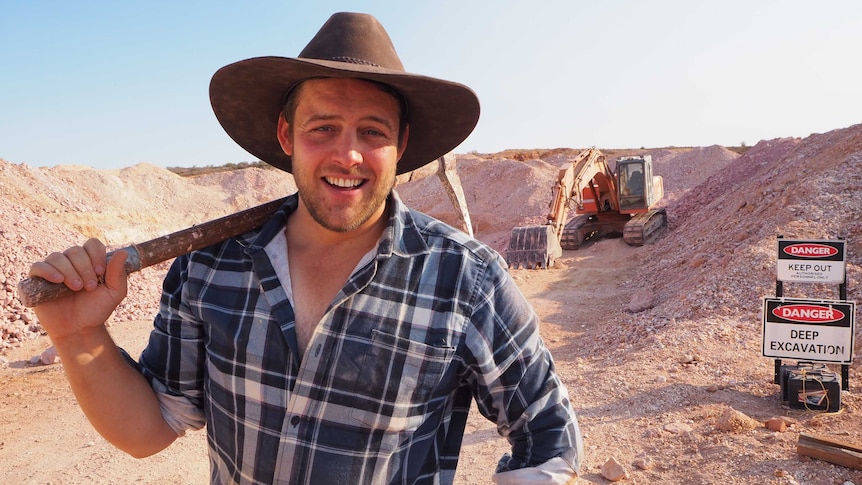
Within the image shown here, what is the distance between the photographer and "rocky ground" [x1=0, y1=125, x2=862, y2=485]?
435 cm

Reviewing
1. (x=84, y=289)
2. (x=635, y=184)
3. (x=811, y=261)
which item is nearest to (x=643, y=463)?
(x=811, y=261)

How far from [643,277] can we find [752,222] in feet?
6.83

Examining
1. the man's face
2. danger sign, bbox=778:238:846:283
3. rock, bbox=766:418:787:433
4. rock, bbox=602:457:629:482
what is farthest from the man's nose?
danger sign, bbox=778:238:846:283

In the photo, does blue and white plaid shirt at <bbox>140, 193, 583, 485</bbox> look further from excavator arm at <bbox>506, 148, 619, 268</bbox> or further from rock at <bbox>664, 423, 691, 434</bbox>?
excavator arm at <bbox>506, 148, 619, 268</bbox>

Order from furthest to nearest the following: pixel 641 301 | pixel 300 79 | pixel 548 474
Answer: pixel 641 301 < pixel 300 79 < pixel 548 474

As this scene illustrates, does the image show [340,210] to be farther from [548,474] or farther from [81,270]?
[548,474]

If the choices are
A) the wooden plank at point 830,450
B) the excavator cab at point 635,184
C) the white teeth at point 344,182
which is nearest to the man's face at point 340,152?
the white teeth at point 344,182

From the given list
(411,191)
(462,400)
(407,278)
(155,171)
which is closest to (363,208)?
(407,278)

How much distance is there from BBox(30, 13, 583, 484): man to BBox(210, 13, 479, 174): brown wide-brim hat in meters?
0.01

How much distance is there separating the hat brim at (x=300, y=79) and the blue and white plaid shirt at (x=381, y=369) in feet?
1.37

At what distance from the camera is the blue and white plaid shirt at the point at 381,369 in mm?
1550

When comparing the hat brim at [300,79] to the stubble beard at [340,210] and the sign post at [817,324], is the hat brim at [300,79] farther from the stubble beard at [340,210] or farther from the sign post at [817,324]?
the sign post at [817,324]

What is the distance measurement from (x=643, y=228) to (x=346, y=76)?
1463 centimetres

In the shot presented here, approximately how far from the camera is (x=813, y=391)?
4742 mm
